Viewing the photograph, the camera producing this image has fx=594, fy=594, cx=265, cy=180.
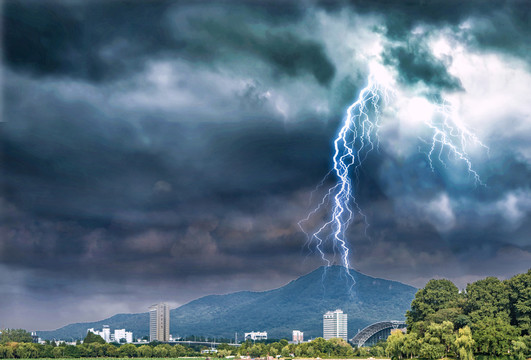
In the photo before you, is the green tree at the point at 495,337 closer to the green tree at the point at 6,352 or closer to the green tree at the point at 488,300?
the green tree at the point at 488,300

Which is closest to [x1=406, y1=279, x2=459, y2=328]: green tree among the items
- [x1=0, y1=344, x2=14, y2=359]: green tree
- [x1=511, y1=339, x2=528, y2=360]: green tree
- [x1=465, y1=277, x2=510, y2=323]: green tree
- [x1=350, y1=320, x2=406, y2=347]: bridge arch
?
[x1=465, y1=277, x2=510, y2=323]: green tree

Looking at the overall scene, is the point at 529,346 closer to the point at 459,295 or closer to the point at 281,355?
the point at 459,295

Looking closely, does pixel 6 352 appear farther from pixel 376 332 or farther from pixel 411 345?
pixel 411 345

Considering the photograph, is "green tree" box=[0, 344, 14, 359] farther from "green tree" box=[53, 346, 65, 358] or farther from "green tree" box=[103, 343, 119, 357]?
"green tree" box=[103, 343, 119, 357]

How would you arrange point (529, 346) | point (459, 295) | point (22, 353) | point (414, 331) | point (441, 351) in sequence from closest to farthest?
point (529, 346) < point (441, 351) < point (414, 331) < point (459, 295) < point (22, 353)

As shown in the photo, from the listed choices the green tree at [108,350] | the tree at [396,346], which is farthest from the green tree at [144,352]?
the tree at [396,346]

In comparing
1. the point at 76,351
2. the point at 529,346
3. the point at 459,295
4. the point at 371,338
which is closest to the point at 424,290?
the point at 459,295

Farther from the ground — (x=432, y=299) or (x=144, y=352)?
(x=432, y=299)

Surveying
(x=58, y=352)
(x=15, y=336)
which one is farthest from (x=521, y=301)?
(x=15, y=336)
